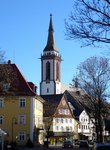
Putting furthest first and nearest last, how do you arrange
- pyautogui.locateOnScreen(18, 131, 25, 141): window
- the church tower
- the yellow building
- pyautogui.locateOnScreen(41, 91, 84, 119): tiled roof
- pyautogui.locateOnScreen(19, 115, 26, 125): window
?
the church tower, pyautogui.locateOnScreen(41, 91, 84, 119): tiled roof, pyautogui.locateOnScreen(19, 115, 26, 125): window, the yellow building, pyautogui.locateOnScreen(18, 131, 25, 141): window

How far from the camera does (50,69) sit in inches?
6526

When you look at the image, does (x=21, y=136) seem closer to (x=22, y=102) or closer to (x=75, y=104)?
(x=22, y=102)

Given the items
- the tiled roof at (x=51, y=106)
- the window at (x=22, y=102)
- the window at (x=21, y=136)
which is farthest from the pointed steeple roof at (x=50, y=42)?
the window at (x=21, y=136)

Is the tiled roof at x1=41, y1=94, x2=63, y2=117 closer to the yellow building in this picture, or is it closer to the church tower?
the yellow building

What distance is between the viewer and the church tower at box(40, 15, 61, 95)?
164 metres

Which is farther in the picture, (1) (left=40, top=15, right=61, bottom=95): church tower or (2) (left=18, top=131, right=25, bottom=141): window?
(1) (left=40, top=15, right=61, bottom=95): church tower

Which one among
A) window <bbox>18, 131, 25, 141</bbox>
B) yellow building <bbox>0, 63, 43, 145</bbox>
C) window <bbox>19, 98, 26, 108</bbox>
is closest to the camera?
window <bbox>18, 131, 25, 141</bbox>

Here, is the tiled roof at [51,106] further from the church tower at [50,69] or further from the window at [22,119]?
the church tower at [50,69]

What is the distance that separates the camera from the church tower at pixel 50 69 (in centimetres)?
16375

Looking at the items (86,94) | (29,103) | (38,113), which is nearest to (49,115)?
(38,113)

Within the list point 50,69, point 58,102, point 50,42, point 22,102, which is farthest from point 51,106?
point 50,42

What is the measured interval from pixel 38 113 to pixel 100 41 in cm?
6884

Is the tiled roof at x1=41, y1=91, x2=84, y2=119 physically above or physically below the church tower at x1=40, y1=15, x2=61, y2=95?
below

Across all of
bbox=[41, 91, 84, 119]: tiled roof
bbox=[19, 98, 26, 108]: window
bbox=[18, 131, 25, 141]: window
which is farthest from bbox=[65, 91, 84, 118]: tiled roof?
bbox=[18, 131, 25, 141]: window
